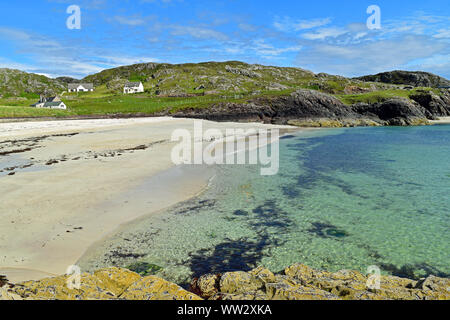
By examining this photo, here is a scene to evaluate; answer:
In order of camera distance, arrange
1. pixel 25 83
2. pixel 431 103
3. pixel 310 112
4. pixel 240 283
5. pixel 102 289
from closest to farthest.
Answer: pixel 102 289 < pixel 240 283 < pixel 310 112 < pixel 431 103 < pixel 25 83

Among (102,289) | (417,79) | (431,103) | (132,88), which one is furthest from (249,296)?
(417,79)

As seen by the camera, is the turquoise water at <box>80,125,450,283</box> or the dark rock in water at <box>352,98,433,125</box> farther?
the dark rock in water at <box>352,98,433,125</box>

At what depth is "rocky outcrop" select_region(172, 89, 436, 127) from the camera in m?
63.8

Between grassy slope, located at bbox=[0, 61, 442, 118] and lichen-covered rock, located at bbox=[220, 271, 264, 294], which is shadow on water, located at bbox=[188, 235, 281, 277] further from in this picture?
grassy slope, located at bbox=[0, 61, 442, 118]

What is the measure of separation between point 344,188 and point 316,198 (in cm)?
299

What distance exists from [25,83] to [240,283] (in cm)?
23755

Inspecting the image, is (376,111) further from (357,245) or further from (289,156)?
(357,245)

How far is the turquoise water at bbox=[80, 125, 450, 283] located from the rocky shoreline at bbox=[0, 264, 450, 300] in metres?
1.66

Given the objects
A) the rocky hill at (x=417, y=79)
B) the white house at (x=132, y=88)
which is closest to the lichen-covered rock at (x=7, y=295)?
the white house at (x=132, y=88)

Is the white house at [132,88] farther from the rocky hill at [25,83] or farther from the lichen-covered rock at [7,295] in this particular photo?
the lichen-covered rock at [7,295]

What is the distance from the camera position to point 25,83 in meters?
185

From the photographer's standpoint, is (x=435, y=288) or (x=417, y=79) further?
(x=417, y=79)
